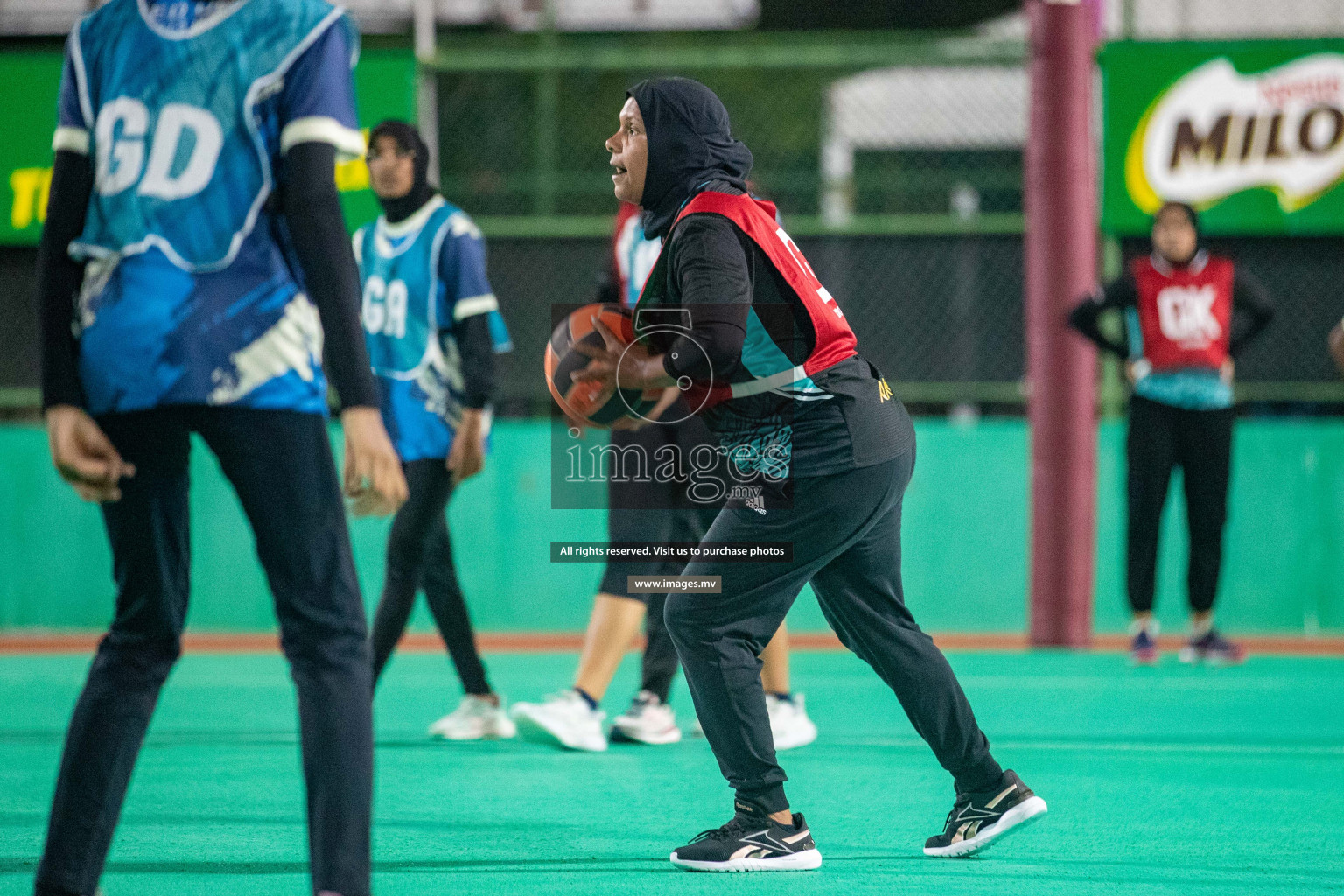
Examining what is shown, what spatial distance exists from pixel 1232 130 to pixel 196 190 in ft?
29.4

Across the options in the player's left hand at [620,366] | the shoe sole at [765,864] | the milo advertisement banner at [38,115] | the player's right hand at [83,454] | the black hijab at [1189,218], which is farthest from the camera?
the milo advertisement banner at [38,115]

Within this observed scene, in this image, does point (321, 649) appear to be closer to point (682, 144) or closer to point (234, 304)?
point (234, 304)

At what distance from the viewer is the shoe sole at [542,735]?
544cm

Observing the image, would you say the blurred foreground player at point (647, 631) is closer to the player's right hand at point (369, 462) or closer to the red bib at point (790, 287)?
the red bib at point (790, 287)

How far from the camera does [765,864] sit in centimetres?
360

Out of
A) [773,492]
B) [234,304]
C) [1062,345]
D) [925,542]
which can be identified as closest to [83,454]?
[234,304]

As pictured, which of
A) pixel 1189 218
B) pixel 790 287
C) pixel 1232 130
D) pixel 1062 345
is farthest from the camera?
pixel 1232 130

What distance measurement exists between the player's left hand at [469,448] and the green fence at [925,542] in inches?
184

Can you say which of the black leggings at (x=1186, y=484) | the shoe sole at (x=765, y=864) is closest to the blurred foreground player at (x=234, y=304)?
the shoe sole at (x=765, y=864)

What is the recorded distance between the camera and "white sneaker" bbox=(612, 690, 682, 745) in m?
5.63

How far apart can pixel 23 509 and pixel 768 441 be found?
332 inches

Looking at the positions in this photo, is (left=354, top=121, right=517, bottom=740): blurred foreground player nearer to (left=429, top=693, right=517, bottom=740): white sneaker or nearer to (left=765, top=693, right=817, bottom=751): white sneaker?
(left=429, top=693, right=517, bottom=740): white sneaker

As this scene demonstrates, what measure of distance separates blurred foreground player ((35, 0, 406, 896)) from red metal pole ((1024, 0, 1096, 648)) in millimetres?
7530

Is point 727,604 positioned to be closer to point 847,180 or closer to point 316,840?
point 316,840
